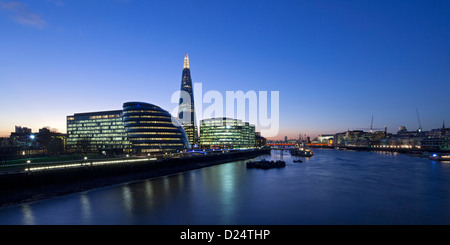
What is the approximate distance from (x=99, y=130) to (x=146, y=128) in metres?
42.2

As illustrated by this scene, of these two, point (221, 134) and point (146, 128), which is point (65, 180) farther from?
point (221, 134)

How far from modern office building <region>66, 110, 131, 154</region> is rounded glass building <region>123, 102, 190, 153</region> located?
15220 millimetres

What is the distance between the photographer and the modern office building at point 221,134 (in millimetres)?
188375

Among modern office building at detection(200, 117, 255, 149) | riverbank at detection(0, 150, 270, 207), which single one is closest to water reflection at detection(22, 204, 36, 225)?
riverbank at detection(0, 150, 270, 207)

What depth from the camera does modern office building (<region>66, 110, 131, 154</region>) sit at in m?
124

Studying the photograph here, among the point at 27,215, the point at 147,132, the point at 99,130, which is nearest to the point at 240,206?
the point at 27,215

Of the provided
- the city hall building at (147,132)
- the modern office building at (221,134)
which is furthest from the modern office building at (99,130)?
the modern office building at (221,134)

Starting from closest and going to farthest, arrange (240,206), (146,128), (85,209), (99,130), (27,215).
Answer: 1. (27,215)
2. (85,209)
3. (240,206)
4. (146,128)
5. (99,130)

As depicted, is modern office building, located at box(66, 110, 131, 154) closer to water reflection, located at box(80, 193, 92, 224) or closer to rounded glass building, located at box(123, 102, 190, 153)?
rounded glass building, located at box(123, 102, 190, 153)

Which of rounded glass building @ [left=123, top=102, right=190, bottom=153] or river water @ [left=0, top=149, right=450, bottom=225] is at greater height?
rounded glass building @ [left=123, top=102, right=190, bottom=153]

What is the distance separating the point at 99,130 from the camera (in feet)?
431
